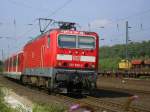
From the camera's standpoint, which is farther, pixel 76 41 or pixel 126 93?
pixel 126 93

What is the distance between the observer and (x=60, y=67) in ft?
61.9

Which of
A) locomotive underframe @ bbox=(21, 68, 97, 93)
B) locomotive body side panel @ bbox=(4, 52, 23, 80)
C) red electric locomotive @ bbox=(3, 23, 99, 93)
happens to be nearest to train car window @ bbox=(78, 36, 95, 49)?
red electric locomotive @ bbox=(3, 23, 99, 93)

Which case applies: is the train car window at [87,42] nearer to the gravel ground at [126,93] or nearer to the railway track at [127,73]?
the gravel ground at [126,93]

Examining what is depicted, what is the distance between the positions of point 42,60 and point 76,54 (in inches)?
122

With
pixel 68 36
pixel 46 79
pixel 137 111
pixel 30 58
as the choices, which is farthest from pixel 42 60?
pixel 137 111

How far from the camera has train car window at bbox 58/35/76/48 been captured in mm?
19234

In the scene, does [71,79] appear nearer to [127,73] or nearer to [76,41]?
[76,41]

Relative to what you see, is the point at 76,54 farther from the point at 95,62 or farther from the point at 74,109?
the point at 74,109

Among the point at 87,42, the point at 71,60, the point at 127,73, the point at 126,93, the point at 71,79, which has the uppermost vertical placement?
the point at 87,42

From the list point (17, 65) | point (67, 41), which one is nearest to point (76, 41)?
point (67, 41)

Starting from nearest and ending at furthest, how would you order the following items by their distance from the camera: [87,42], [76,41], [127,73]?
[76,41]
[87,42]
[127,73]

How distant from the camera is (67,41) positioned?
63.8 feet

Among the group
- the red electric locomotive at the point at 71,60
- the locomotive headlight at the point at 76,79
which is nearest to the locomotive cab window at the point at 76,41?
the red electric locomotive at the point at 71,60

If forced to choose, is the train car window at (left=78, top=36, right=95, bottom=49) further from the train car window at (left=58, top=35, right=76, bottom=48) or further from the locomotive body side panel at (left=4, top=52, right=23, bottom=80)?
the locomotive body side panel at (left=4, top=52, right=23, bottom=80)
